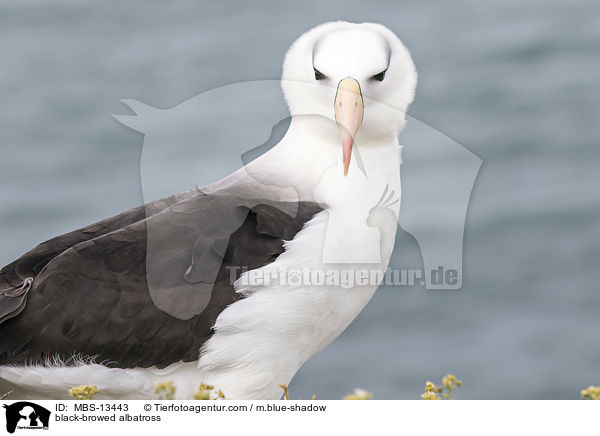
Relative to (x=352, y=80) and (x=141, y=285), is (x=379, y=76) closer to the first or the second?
(x=352, y=80)

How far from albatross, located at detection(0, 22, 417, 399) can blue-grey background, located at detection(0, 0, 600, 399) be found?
6237mm

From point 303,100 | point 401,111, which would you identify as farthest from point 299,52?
point 401,111

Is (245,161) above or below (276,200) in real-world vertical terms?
above

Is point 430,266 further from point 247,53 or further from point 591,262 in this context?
point 247,53

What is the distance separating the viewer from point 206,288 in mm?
5164

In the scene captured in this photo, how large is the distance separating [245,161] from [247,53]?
10.6 metres

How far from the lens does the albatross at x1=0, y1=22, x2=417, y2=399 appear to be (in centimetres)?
511

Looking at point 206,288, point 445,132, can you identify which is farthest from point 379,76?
point 445,132

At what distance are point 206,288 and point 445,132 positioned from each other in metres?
10.7

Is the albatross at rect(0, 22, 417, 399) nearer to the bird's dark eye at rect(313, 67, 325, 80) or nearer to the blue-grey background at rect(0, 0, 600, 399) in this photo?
the bird's dark eye at rect(313, 67, 325, 80)

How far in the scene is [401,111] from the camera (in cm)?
562
